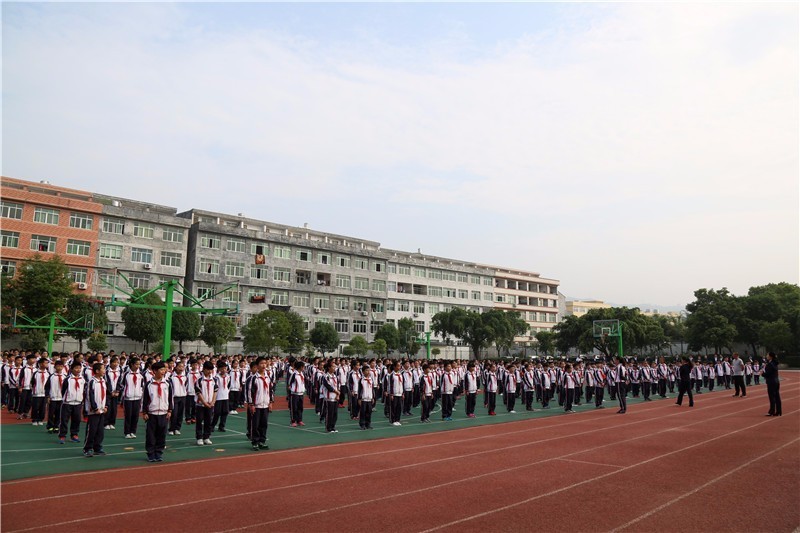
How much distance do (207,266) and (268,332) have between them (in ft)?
36.9

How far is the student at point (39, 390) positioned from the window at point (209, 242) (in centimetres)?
3580

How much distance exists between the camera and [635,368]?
23109mm

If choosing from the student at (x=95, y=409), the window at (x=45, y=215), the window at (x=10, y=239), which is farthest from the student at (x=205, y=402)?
the window at (x=45, y=215)

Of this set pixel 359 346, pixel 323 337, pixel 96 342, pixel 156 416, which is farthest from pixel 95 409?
pixel 323 337

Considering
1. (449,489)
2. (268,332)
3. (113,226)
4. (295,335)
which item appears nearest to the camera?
(449,489)

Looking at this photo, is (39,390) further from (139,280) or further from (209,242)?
(209,242)

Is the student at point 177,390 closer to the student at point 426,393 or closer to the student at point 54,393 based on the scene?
the student at point 54,393

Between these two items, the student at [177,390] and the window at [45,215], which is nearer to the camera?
the student at [177,390]

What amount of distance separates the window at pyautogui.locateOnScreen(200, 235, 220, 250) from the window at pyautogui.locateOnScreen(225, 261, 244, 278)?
1.92m

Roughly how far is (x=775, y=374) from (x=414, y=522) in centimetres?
1431

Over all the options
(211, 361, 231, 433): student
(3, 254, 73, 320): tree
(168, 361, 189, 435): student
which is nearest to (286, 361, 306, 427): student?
(211, 361, 231, 433): student

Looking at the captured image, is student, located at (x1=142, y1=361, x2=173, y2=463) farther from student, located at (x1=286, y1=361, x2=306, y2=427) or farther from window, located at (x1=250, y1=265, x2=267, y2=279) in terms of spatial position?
window, located at (x1=250, y1=265, x2=267, y2=279)

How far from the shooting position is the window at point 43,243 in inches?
1588

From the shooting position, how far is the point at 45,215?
41281mm
